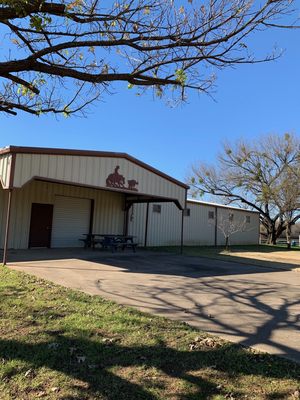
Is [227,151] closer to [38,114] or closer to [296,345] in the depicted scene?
[38,114]

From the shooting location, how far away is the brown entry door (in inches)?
677

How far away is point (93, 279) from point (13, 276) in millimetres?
1911

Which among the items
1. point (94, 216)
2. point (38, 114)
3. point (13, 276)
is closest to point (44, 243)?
point (94, 216)

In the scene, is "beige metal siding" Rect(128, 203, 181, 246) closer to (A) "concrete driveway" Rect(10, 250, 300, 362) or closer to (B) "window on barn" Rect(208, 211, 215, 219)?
(B) "window on barn" Rect(208, 211, 215, 219)

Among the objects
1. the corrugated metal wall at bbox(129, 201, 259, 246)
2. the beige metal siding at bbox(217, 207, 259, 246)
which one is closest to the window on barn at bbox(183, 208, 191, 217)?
the corrugated metal wall at bbox(129, 201, 259, 246)

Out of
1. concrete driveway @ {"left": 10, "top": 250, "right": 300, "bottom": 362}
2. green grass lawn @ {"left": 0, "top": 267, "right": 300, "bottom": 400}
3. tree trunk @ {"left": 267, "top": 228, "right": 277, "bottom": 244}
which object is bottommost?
green grass lawn @ {"left": 0, "top": 267, "right": 300, "bottom": 400}

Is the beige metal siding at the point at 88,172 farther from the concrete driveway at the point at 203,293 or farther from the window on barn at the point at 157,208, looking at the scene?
the window on barn at the point at 157,208

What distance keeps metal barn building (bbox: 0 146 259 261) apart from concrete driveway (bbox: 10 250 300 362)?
283 cm

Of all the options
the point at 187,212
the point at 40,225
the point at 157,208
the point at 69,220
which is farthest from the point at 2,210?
the point at 187,212

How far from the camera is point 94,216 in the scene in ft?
64.8

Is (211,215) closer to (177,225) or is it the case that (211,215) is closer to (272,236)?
(177,225)

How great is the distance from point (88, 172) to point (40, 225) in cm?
466

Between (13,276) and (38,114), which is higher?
(38,114)

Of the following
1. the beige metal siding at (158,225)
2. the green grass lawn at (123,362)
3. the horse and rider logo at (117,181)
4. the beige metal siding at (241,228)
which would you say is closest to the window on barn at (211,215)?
the beige metal siding at (241,228)
